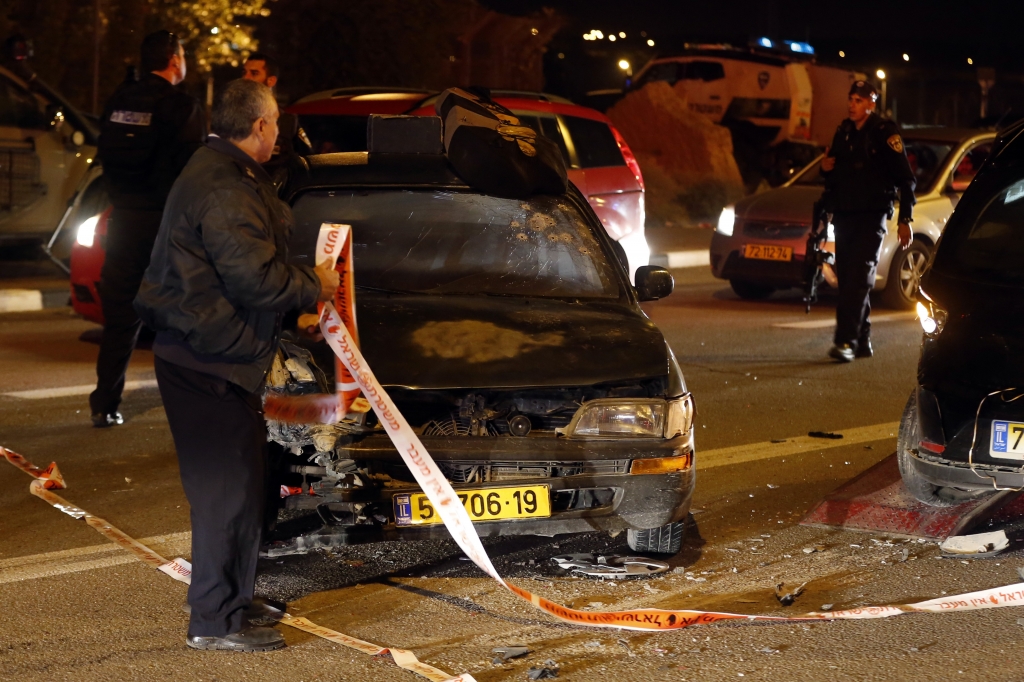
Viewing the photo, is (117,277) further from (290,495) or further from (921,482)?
(921,482)

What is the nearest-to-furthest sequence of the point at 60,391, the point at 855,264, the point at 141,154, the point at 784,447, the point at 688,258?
the point at 141,154 → the point at 784,447 → the point at 60,391 → the point at 855,264 → the point at 688,258

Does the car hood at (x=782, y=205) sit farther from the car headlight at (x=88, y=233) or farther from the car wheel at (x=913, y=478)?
the car wheel at (x=913, y=478)

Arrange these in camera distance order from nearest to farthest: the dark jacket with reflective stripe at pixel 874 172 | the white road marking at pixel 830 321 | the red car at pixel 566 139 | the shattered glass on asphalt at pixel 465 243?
the shattered glass on asphalt at pixel 465 243
the dark jacket with reflective stripe at pixel 874 172
the red car at pixel 566 139
the white road marking at pixel 830 321

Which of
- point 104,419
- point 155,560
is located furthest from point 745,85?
point 155,560

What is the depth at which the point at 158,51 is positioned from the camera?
282 inches

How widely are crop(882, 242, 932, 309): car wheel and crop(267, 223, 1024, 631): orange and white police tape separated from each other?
8535 millimetres

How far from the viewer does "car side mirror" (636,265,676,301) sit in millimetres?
6098

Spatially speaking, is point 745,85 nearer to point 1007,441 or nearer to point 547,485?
point 1007,441

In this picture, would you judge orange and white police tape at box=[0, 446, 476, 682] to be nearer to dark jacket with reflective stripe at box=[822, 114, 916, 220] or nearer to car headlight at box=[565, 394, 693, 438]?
car headlight at box=[565, 394, 693, 438]

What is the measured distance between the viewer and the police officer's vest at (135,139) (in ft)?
23.3

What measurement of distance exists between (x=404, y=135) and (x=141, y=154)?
1686 mm

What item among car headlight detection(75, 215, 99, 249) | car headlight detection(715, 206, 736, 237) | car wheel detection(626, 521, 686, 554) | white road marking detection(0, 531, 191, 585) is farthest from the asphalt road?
car headlight detection(715, 206, 736, 237)

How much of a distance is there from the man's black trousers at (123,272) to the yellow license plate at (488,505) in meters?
3.07

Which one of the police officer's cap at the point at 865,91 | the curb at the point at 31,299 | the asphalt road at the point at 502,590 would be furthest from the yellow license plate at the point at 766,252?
the curb at the point at 31,299
